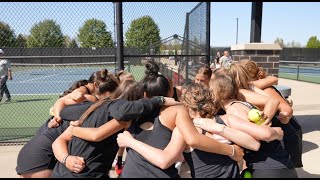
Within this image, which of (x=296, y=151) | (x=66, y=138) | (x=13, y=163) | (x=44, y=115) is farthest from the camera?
(x=44, y=115)

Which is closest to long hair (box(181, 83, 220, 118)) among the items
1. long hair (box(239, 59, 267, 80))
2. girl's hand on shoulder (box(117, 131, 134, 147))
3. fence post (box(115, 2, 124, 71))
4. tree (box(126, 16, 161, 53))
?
girl's hand on shoulder (box(117, 131, 134, 147))

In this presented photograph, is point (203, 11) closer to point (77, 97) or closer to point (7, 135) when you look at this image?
point (77, 97)

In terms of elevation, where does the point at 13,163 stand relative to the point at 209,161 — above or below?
below

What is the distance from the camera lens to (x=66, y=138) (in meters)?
2.96

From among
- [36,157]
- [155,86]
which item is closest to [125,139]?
[155,86]

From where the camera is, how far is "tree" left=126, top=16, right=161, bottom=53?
6.92 m

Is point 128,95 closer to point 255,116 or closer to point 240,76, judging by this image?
point 255,116

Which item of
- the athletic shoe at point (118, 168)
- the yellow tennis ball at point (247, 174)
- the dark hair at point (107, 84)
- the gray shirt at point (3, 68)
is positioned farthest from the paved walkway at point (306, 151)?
the gray shirt at point (3, 68)

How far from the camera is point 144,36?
818 centimetres

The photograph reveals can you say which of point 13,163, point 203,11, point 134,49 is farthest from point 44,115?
point 203,11

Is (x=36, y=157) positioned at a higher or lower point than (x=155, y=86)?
lower

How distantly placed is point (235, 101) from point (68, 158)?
5.04 feet

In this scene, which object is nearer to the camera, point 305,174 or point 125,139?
point 125,139

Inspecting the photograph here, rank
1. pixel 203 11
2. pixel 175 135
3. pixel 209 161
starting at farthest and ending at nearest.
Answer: pixel 203 11 → pixel 209 161 → pixel 175 135
